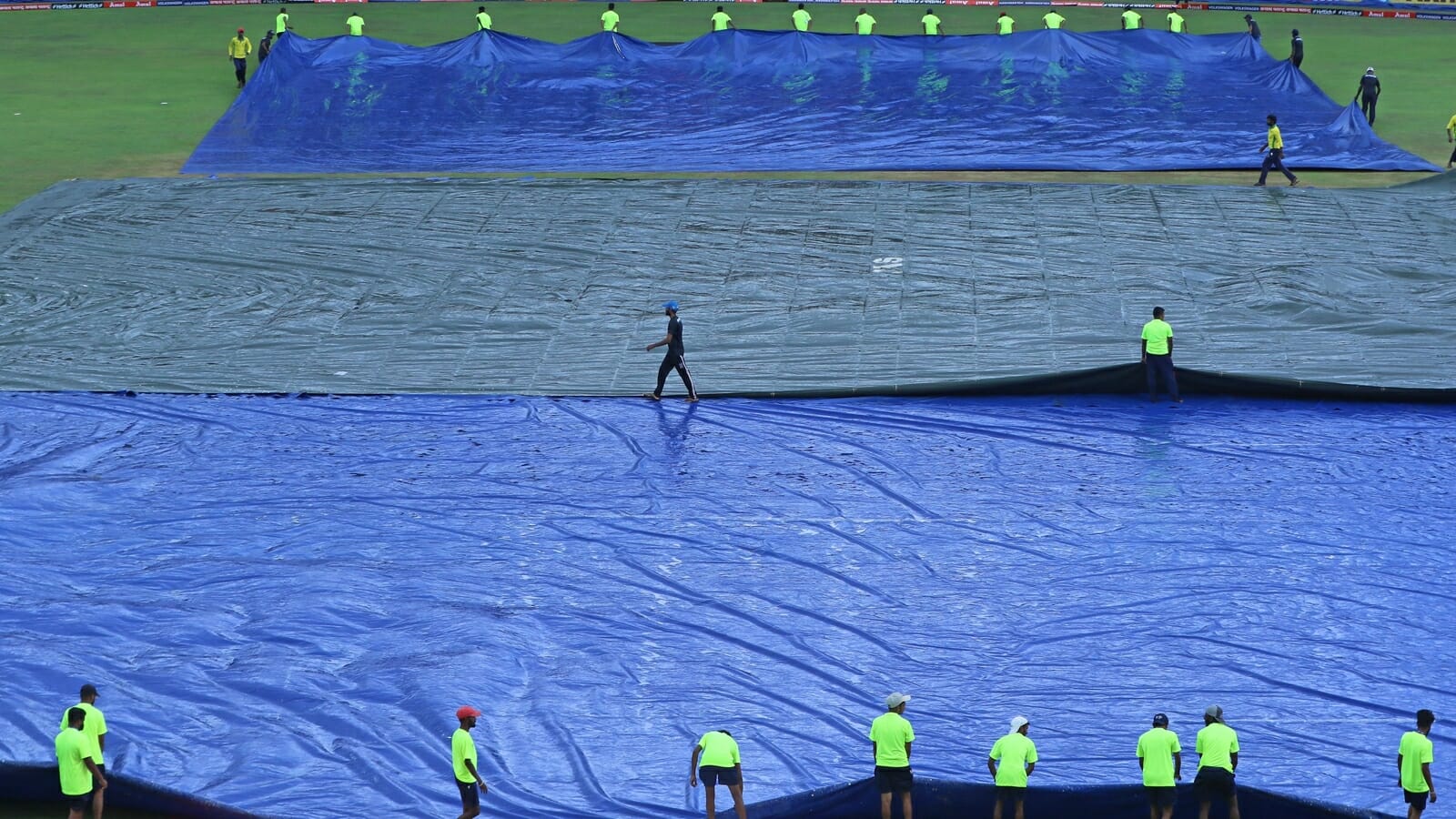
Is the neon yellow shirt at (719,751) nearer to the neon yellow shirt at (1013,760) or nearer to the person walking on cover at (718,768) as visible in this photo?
the person walking on cover at (718,768)

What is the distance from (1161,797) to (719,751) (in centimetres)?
347

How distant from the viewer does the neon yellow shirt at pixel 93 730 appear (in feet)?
41.7

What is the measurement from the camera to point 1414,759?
487 inches

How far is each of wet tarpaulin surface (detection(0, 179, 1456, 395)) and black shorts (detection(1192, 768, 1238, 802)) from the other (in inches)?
381

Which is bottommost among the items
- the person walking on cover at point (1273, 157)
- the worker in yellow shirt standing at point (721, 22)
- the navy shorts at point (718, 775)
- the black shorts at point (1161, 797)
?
the black shorts at point (1161, 797)

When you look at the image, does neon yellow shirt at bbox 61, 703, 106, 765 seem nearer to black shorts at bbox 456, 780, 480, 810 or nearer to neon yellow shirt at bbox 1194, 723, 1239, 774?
black shorts at bbox 456, 780, 480, 810

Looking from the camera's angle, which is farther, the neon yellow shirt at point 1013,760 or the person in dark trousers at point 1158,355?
the person in dark trousers at point 1158,355

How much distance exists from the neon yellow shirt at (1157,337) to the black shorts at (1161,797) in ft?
31.7

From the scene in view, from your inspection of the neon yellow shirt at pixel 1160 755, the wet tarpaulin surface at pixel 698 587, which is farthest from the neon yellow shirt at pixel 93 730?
the neon yellow shirt at pixel 1160 755

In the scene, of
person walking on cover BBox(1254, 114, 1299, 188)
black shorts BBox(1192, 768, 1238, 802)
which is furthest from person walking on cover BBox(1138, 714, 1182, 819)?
person walking on cover BBox(1254, 114, 1299, 188)

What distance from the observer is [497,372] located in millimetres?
22547

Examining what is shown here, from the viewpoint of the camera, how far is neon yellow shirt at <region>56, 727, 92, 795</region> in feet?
41.4

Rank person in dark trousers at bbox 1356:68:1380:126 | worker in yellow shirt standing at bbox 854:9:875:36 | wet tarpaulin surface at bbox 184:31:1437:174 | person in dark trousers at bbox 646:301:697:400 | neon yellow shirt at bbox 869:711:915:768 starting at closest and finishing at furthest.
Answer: neon yellow shirt at bbox 869:711:915:768
person in dark trousers at bbox 646:301:697:400
wet tarpaulin surface at bbox 184:31:1437:174
person in dark trousers at bbox 1356:68:1380:126
worker in yellow shirt standing at bbox 854:9:875:36

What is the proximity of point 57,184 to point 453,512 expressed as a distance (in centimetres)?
1606
